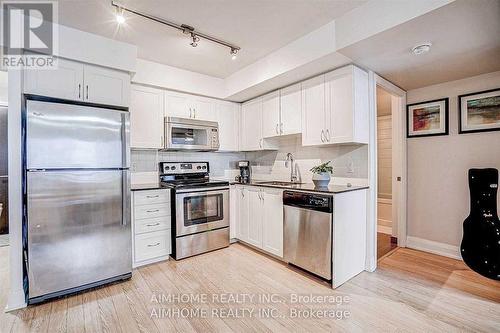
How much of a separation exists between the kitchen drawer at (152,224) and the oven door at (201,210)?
0.15 metres

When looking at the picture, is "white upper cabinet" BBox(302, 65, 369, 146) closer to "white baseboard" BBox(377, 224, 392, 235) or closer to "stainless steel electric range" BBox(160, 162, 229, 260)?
"stainless steel electric range" BBox(160, 162, 229, 260)

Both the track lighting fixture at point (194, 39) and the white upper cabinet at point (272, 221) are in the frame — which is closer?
the track lighting fixture at point (194, 39)

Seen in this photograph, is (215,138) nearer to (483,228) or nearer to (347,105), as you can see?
(347,105)

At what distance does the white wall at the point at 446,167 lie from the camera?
291cm

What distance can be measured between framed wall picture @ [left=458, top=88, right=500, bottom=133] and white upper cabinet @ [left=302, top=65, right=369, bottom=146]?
54.5 inches

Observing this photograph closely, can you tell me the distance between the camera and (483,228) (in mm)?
2508

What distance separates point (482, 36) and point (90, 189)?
3771mm

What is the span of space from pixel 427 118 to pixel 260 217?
2698mm

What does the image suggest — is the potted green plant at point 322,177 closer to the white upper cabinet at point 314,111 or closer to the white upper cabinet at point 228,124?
the white upper cabinet at point 314,111

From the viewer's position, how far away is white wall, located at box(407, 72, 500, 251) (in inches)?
114

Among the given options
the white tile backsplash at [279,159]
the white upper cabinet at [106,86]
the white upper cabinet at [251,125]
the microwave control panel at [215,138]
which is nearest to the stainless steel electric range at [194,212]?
the white tile backsplash at [279,159]

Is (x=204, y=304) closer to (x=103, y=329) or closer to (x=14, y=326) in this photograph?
(x=103, y=329)

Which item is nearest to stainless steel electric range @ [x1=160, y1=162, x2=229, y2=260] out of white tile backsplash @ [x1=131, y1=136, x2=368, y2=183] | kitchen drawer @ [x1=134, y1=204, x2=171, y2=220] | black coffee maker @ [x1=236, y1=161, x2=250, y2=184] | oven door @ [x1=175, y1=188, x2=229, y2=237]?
oven door @ [x1=175, y1=188, x2=229, y2=237]

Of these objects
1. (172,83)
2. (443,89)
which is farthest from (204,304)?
(443,89)
